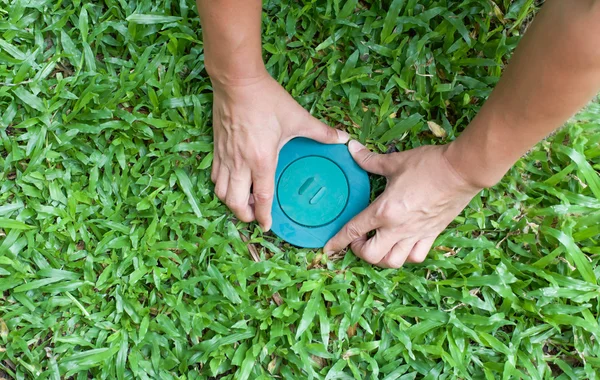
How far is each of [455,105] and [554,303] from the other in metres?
0.80

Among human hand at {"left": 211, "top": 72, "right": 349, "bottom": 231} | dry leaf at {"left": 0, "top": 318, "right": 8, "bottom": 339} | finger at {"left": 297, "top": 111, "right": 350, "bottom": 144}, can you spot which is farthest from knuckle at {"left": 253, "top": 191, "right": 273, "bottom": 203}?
dry leaf at {"left": 0, "top": 318, "right": 8, "bottom": 339}

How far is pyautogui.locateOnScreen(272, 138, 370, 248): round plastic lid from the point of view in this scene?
1.92 metres

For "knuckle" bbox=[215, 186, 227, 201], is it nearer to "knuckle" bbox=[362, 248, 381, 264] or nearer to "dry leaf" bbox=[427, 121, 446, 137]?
"knuckle" bbox=[362, 248, 381, 264]

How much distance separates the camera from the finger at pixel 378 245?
1812 millimetres

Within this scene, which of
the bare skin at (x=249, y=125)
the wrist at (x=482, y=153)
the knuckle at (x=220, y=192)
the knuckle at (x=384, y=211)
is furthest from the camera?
the knuckle at (x=220, y=192)

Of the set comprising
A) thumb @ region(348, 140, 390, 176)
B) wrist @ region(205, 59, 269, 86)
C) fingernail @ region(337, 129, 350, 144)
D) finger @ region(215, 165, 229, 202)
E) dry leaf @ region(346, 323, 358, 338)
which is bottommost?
dry leaf @ region(346, 323, 358, 338)

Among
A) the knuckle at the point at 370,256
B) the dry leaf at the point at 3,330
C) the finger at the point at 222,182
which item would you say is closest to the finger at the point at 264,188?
the finger at the point at 222,182

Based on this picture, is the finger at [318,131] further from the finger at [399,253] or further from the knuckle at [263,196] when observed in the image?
the finger at [399,253]

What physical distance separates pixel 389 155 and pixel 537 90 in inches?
26.7

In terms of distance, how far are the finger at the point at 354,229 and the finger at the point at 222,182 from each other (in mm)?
416

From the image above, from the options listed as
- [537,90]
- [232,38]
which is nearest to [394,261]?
[537,90]

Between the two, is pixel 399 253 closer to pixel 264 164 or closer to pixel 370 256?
pixel 370 256

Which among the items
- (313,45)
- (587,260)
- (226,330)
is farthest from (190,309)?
(587,260)

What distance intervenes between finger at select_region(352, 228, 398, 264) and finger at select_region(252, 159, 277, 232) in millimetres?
364
